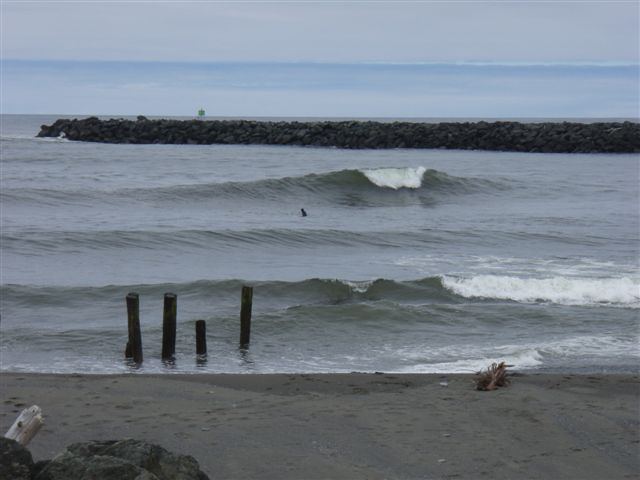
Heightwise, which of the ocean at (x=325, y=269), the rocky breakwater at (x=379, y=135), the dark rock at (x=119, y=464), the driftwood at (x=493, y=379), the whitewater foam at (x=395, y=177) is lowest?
the ocean at (x=325, y=269)

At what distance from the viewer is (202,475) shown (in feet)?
15.2

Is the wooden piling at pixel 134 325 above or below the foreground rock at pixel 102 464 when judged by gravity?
below

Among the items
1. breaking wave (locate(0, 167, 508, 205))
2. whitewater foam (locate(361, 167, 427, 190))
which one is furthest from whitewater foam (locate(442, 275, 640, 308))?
whitewater foam (locate(361, 167, 427, 190))

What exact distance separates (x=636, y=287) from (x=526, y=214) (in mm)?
13152

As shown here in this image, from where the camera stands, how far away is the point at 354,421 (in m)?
8.22

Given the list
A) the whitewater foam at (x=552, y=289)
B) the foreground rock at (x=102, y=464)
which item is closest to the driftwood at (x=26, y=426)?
the foreground rock at (x=102, y=464)

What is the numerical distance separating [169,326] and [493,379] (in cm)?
397

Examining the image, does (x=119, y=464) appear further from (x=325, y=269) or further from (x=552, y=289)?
(x=325, y=269)

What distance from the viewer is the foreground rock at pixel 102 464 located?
4.19m

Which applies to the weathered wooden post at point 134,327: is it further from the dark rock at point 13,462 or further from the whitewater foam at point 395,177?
the whitewater foam at point 395,177

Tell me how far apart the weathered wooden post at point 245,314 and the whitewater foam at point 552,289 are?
5.24 meters

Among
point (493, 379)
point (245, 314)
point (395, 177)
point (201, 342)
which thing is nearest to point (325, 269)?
point (245, 314)

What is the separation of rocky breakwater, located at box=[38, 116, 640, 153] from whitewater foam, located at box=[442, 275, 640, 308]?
44.1 m

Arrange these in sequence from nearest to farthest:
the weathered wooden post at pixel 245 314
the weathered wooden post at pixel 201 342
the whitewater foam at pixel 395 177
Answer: the weathered wooden post at pixel 201 342 → the weathered wooden post at pixel 245 314 → the whitewater foam at pixel 395 177
